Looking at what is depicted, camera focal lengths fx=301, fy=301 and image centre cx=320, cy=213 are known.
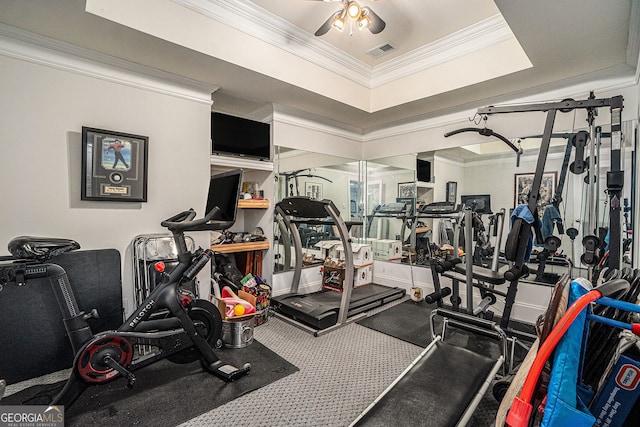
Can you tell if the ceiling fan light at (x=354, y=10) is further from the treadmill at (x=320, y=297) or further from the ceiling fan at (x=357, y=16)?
the treadmill at (x=320, y=297)

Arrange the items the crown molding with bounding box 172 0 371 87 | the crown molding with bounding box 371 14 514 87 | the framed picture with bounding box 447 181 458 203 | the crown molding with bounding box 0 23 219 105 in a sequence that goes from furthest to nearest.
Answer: the framed picture with bounding box 447 181 458 203 → the crown molding with bounding box 371 14 514 87 → the crown molding with bounding box 172 0 371 87 → the crown molding with bounding box 0 23 219 105

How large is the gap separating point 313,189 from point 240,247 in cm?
143

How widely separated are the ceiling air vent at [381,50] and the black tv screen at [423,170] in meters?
1.57

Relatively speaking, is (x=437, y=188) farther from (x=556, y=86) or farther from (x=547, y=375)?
(x=547, y=375)

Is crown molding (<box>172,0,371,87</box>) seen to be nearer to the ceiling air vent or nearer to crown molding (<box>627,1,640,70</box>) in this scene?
the ceiling air vent

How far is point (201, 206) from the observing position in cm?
338

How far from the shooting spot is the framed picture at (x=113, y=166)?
266 cm

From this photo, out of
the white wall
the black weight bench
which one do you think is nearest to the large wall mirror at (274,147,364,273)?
the white wall

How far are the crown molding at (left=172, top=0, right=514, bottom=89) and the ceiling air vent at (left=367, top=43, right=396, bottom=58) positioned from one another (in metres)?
0.24

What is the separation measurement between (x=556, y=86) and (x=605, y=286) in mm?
3168

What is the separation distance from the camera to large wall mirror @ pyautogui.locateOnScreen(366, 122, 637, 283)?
9.72 feet

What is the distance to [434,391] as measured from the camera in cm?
181

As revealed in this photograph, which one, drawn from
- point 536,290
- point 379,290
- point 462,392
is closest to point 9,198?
point 462,392

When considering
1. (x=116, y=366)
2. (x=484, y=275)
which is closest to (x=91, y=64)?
(x=116, y=366)
